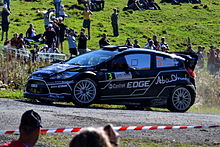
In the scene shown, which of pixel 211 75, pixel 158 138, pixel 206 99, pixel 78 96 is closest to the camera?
pixel 158 138

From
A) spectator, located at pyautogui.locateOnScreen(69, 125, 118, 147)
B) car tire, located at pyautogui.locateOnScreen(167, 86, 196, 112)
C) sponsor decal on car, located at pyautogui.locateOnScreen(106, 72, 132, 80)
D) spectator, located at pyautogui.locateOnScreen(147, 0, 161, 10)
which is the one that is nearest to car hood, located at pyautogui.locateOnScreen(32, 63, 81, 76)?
sponsor decal on car, located at pyautogui.locateOnScreen(106, 72, 132, 80)

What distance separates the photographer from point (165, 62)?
54.2ft

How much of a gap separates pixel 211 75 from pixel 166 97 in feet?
27.7

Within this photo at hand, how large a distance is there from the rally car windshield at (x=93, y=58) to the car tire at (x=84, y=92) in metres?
0.69

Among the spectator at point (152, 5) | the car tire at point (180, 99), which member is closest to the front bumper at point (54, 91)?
the car tire at point (180, 99)

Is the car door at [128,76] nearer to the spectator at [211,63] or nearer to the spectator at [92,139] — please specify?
the spectator at [211,63]

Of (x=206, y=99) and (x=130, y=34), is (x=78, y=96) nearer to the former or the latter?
(x=206, y=99)

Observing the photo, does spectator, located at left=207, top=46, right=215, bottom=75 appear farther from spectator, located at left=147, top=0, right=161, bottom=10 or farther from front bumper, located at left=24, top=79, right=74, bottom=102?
spectator, located at left=147, top=0, right=161, bottom=10

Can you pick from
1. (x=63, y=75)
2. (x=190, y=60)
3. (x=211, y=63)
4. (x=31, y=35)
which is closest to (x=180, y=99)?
(x=190, y=60)

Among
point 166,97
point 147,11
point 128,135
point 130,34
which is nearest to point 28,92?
point 166,97

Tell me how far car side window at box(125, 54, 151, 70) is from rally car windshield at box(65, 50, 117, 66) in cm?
45

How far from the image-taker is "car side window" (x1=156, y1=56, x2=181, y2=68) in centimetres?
1639

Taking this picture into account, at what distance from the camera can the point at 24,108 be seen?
46.0ft

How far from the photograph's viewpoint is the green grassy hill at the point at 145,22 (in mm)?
39000
